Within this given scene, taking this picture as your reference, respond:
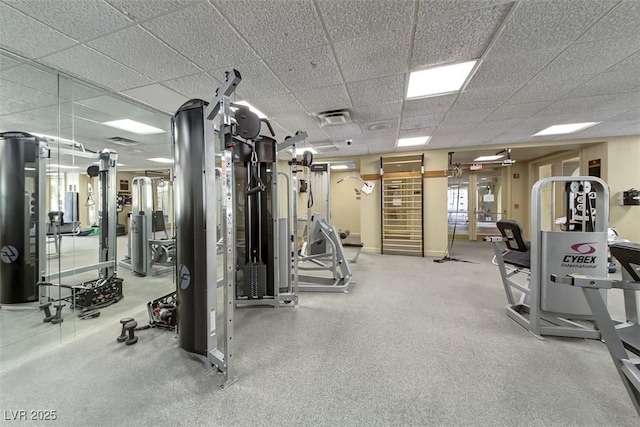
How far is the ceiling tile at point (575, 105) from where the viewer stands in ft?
10.3

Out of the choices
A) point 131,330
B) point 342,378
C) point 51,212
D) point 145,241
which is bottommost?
point 342,378

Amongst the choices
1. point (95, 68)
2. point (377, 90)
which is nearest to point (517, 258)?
point (377, 90)

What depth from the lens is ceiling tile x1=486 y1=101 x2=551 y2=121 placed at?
3330 mm

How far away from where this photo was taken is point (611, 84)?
2.73 metres

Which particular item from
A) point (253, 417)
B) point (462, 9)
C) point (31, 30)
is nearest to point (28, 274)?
point (31, 30)

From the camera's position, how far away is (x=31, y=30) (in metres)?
1.82

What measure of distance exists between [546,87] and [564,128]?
8.27ft

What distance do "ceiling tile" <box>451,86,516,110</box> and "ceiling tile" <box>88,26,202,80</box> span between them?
315 centimetres

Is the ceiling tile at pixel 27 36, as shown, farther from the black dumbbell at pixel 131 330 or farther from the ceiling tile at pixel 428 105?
the ceiling tile at pixel 428 105

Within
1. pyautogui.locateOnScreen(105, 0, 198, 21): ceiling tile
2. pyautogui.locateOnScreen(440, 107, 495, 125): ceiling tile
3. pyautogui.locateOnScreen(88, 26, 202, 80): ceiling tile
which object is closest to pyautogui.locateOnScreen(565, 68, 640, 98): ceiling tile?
pyautogui.locateOnScreen(440, 107, 495, 125): ceiling tile

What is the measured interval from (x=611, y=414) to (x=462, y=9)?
2.76 m

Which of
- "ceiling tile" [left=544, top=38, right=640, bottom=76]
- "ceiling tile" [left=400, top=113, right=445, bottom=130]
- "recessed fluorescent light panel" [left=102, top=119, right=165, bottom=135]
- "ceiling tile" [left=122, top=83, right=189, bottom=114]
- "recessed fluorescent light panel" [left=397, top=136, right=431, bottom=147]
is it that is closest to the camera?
"ceiling tile" [left=544, top=38, right=640, bottom=76]

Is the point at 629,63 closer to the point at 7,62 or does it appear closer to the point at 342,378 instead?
the point at 342,378

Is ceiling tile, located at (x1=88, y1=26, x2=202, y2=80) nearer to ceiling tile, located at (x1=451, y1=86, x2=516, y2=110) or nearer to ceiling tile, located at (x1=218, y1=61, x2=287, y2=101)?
ceiling tile, located at (x1=218, y1=61, x2=287, y2=101)
